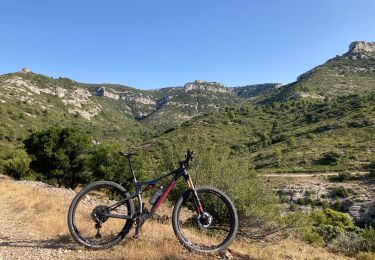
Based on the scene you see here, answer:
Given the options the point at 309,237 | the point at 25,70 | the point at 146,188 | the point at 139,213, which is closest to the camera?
the point at 139,213

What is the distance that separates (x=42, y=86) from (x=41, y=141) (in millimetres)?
148760

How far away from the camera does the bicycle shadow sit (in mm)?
6148

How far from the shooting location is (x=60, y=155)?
107 feet

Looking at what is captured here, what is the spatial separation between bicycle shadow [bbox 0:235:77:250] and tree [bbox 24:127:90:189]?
2711 centimetres

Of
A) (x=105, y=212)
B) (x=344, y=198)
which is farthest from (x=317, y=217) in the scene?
(x=105, y=212)

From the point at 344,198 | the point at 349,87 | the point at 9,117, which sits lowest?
the point at 344,198

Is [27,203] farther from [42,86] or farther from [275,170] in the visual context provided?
[42,86]

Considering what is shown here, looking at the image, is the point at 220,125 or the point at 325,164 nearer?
the point at 325,164

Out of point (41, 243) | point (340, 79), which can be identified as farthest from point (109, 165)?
point (340, 79)

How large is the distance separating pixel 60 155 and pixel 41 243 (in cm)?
2760

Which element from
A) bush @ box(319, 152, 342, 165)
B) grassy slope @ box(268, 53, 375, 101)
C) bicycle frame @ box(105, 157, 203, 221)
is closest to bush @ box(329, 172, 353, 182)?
bush @ box(319, 152, 342, 165)

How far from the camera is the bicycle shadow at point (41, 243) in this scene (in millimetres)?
6148

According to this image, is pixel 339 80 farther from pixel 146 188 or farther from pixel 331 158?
pixel 146 188

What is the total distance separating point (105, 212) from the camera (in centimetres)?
622
